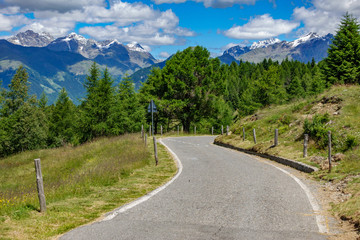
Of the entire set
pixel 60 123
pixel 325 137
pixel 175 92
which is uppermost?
pixel 175 92

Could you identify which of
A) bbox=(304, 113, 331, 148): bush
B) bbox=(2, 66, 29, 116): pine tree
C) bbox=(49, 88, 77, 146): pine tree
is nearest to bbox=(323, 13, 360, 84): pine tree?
bbox=(304, 113, 331, 148): bush

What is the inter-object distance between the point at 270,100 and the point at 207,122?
18.5 metres

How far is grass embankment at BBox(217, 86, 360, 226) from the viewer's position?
833 cm

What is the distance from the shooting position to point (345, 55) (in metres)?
35.8

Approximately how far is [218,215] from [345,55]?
36469 millimetres

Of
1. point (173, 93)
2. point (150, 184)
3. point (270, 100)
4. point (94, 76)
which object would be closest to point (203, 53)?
point (173, 93)

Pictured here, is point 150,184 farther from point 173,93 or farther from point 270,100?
point 270,100

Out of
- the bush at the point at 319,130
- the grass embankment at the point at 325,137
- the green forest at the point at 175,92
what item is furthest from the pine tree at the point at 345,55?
the bush at the point at 319,130

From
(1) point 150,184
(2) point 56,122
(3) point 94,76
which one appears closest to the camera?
(1) point 150,184

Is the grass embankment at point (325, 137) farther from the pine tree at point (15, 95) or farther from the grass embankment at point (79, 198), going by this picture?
the pine tree at point (15, 95)

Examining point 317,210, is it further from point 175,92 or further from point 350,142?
point 175,92

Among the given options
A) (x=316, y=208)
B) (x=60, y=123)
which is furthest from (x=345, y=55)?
(x=60, y=123)

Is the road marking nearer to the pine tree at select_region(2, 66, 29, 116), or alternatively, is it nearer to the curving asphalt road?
the curving asphalt road

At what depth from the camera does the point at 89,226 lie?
533cm
